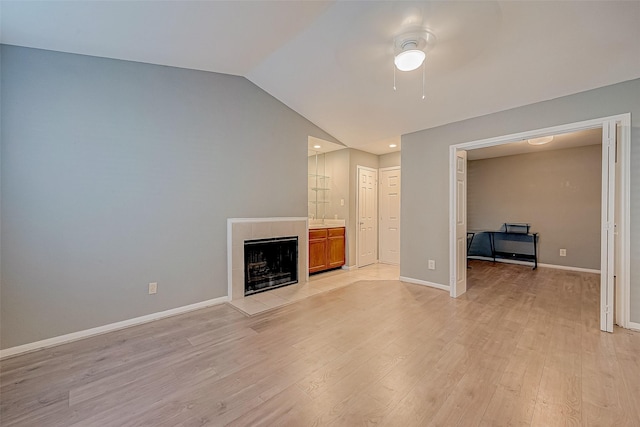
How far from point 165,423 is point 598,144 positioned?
7.66m

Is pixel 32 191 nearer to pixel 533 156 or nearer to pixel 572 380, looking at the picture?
pixel 572 380

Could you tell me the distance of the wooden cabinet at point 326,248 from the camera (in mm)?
4887

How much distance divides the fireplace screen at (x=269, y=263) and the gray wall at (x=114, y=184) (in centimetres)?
40

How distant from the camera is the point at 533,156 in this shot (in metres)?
5.85

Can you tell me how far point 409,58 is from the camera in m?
2.34

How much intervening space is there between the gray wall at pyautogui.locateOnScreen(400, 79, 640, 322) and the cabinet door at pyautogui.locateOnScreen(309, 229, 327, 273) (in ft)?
4.73

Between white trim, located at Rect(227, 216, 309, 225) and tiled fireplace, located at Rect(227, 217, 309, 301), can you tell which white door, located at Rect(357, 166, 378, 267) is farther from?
tiled fireplace, located at Rect(227, 217, 309, 301)

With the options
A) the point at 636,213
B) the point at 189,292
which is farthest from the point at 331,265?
the point at 636,213

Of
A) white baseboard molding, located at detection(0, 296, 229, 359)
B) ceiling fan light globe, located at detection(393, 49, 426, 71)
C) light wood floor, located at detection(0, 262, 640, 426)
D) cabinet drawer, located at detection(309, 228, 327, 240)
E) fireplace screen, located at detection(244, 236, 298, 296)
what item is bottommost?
light wood floor, located at detection(0, 262, 640, 426)

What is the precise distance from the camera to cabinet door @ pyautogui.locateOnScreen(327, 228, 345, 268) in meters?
5.19

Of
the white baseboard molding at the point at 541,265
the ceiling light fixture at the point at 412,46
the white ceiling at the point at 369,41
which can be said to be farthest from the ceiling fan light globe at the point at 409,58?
the white baseboard molding at the point at 541,265

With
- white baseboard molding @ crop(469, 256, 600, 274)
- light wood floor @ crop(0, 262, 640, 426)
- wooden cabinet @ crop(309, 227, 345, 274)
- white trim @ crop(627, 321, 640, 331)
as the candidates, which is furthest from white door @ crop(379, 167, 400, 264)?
white trim @ crop(627, 321, 640, 331)

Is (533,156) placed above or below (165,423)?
above

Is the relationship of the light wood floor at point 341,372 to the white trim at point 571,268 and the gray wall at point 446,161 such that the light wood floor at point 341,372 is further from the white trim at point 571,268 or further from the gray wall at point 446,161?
the white trim at point 571,268
